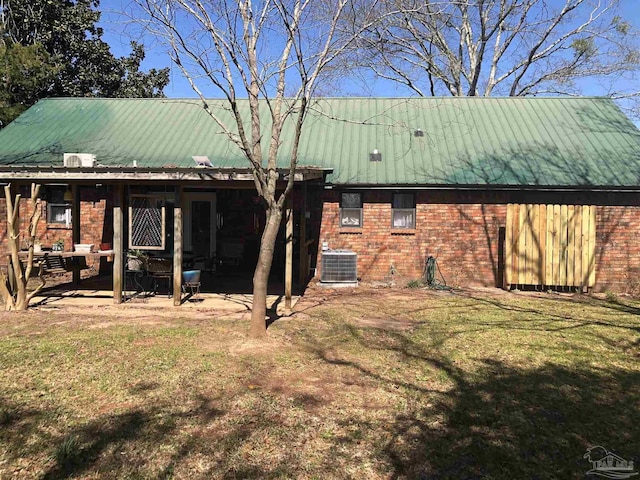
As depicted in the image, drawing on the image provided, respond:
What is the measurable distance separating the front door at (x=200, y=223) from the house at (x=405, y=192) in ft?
0.13

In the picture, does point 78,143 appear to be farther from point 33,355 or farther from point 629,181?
point 629,181

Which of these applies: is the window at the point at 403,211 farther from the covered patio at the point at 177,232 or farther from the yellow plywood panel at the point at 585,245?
the yellow plywood panel at the point at 585,245

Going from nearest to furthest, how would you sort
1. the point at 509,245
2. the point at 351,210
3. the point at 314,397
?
the point at 314,397 → the point at 509,245 → the point at 351,210

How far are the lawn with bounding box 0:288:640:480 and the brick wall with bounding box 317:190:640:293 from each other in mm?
4194

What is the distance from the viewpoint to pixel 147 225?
9.73 m

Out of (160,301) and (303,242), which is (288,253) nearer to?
→ (303,242)

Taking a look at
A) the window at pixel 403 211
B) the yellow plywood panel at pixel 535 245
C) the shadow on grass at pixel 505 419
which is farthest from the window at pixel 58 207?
the yellow plywood panel at pixel 535 245

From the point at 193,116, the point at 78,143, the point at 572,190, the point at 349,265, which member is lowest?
the point at 349,265

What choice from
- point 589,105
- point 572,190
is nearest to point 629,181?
point 572,190

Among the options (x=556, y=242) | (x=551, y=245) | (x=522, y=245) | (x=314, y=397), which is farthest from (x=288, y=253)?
(x=556, y=242)

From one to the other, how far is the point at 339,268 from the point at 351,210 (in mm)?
1772

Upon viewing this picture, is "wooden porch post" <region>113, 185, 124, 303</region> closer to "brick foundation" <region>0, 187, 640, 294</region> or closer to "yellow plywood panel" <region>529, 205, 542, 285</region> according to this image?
"brick foundation" <region>0, 187, 640, 294</region>

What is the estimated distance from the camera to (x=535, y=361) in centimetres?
636

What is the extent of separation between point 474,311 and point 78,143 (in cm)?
1262
